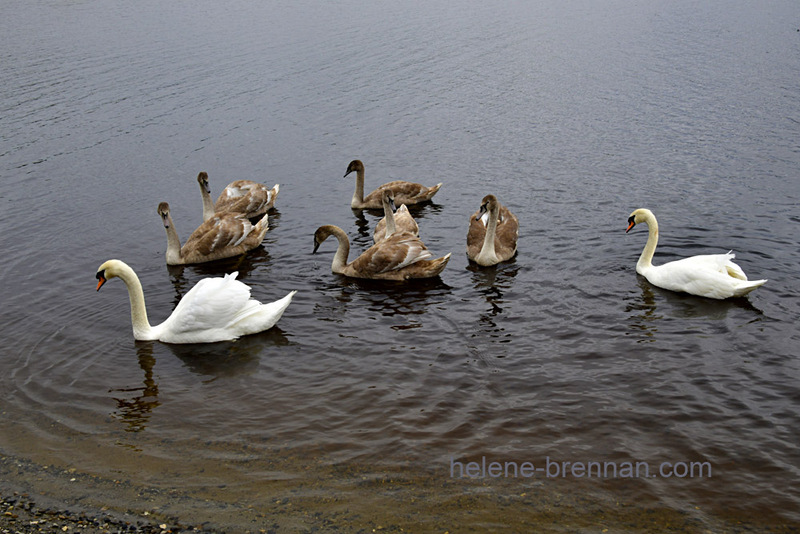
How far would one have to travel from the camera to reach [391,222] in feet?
53.1

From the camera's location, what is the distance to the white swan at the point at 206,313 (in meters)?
11.7

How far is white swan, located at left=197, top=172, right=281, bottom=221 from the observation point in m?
18.4

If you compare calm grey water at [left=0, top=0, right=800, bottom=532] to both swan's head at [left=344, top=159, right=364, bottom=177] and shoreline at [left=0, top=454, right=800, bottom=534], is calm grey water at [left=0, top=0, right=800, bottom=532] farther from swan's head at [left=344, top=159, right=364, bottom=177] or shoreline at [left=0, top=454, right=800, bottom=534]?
swan's head at [left=344, top=159, right=364, bottom=177]

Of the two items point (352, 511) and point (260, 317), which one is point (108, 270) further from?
point (352, 511)

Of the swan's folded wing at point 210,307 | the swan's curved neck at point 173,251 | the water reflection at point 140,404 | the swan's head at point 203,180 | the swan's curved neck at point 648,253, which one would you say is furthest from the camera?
the swan's head at point 203,180

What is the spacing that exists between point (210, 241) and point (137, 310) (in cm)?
397

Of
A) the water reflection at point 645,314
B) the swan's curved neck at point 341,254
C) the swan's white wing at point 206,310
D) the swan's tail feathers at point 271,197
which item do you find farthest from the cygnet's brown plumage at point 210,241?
the water reflection at point 645,314

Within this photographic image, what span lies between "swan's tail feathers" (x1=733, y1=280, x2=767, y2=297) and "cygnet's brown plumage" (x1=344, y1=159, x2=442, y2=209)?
905 centimetres

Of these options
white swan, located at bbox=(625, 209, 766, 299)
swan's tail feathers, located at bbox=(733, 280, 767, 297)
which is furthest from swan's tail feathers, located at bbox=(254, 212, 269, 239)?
swan's tail feathers, located at bbox=(733, 280, 767, 297)

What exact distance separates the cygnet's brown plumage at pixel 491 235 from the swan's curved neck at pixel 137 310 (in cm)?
660

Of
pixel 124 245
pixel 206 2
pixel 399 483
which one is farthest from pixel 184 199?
pixel 206 2

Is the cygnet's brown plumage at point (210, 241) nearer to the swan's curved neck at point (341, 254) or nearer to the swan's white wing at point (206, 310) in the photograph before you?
the swan's curved neck at point (341, 254)

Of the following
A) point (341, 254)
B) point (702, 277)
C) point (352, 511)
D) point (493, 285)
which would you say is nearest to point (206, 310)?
point (341, 254)

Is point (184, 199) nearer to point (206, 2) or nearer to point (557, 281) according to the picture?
point (557, 281)
